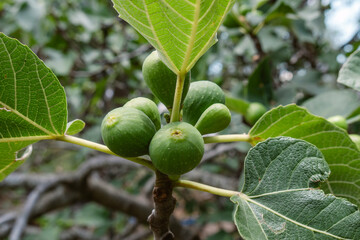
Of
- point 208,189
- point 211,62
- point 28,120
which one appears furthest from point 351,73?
point 211,62

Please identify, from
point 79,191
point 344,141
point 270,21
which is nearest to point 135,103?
point 344,141

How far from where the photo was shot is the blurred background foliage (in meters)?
1.90

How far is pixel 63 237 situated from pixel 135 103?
126 inches

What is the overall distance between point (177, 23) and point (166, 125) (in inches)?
9.2

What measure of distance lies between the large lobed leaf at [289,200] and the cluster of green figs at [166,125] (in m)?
0.15

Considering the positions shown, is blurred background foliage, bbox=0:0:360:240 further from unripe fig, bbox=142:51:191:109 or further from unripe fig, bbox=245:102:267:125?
unripe fig, bbox=142:51:191:109

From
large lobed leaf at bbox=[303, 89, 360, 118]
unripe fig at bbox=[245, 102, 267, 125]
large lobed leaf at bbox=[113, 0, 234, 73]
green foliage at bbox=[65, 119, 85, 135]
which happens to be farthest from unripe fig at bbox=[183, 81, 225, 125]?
large lobed leaf at bbox=[303, 89, 360, 118]

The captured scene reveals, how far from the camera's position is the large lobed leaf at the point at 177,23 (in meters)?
0.67

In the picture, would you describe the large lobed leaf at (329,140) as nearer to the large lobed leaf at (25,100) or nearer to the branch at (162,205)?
the branch at (162,205)

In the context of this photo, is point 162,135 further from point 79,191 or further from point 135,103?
point 79,191

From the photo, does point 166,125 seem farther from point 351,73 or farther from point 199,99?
point 351,73

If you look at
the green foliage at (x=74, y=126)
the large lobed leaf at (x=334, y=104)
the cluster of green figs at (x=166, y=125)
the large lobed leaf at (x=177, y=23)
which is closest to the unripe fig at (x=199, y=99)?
the cluster of green figs at (x=166, y=125)

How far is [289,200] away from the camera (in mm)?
742

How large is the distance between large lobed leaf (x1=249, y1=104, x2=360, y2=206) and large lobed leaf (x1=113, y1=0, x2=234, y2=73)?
0.90ft
